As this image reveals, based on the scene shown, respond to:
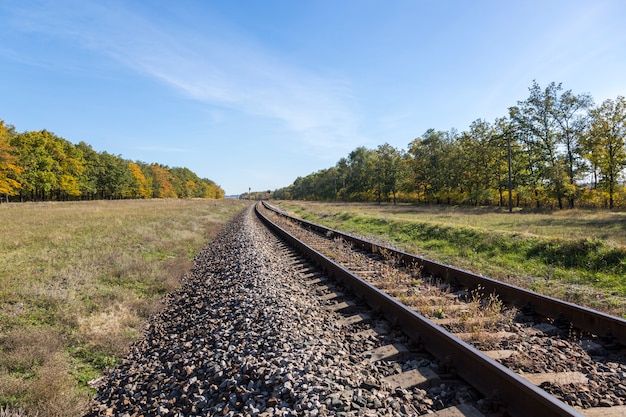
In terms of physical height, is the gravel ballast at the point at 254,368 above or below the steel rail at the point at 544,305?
below

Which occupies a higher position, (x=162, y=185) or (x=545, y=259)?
(x=162, y=185)

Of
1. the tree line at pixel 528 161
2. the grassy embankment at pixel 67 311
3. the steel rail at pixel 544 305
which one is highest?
the tree line at pixel 528 161

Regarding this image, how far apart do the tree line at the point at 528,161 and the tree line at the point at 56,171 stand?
57386mm

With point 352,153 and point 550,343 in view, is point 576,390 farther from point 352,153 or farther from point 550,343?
point 352,153

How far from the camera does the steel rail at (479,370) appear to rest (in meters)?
2.44

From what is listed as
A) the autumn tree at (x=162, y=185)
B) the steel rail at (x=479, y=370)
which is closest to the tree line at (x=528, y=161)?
the steel rail at (x=479, y=370)

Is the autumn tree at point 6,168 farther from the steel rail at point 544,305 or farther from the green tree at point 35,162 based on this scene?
the steel rail at point 544,305

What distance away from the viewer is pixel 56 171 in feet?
189

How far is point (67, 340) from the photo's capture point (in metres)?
5.07

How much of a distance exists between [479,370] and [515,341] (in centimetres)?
125

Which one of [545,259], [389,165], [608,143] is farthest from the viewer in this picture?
[389,165]

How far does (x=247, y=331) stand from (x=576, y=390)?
366 cm

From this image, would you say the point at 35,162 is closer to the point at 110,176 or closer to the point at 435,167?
the point at 110,176

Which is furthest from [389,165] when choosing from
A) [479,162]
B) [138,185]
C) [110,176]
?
[138,185]
